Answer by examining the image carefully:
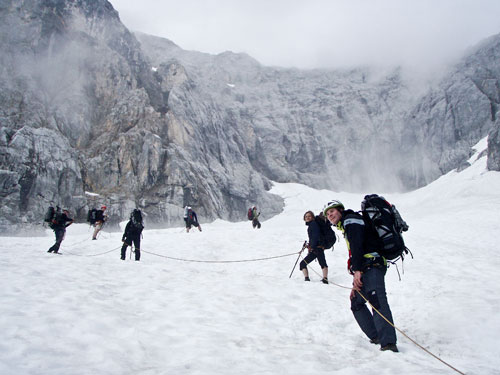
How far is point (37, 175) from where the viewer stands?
149ft

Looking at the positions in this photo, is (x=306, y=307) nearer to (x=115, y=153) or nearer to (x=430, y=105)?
(x=115, y=153)

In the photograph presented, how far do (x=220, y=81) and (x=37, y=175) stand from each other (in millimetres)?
75123

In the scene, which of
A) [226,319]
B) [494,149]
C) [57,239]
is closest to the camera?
[226,319]

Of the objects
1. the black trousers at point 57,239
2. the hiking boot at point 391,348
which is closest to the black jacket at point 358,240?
the hiking boot at point 391,348

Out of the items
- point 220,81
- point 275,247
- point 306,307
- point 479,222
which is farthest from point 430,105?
point 306,307

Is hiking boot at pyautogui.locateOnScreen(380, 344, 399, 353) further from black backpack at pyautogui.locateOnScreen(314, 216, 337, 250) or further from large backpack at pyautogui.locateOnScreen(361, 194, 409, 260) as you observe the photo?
black backpack at pyautogui.locateOnScreen(314, 216, 337, 250)

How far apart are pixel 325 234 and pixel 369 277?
506 cm

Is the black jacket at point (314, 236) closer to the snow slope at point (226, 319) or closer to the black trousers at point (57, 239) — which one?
the snow slope at point (226, 319)

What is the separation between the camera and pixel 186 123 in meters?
68.2

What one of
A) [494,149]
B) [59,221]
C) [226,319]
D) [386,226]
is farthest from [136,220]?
[494,149]

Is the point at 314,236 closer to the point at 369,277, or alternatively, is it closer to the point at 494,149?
the point at 369,277

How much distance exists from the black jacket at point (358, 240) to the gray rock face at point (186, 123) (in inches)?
1914

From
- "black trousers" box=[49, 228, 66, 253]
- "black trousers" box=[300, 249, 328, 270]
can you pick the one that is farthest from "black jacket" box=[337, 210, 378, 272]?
"black trousers" box=[49, 228, 66, 253]

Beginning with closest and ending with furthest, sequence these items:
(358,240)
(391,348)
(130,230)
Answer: (391,348) → (358,240) → (130,230)
